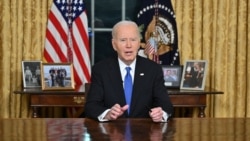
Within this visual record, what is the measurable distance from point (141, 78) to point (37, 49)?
7.95ft

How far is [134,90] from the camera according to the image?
11.9ft

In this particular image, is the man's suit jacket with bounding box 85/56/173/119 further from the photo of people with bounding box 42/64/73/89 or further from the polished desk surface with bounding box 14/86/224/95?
the photo of people with bounding box 42/64/73/89

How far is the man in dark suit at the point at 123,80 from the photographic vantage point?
142 inches

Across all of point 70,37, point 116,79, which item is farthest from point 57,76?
point 116,79

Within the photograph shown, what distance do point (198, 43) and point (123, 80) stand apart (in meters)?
2.44

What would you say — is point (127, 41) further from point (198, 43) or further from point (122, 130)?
point (198, 43)

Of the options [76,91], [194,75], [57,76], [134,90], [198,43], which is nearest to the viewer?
[134,90]

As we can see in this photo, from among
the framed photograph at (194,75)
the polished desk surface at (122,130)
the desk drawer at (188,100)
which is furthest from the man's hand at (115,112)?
the framed photograph at (194,75)

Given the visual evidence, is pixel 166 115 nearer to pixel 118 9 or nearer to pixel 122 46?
pixel 122 46

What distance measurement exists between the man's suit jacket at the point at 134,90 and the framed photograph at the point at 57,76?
5.87 ft

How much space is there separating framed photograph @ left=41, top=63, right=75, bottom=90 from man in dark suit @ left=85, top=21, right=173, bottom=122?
1.79 metres

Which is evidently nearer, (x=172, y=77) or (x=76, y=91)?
(x=76, y=91)

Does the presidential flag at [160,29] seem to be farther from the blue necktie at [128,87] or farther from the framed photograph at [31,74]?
the blue necktie at [128,87]

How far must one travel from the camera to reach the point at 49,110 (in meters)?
6.01
